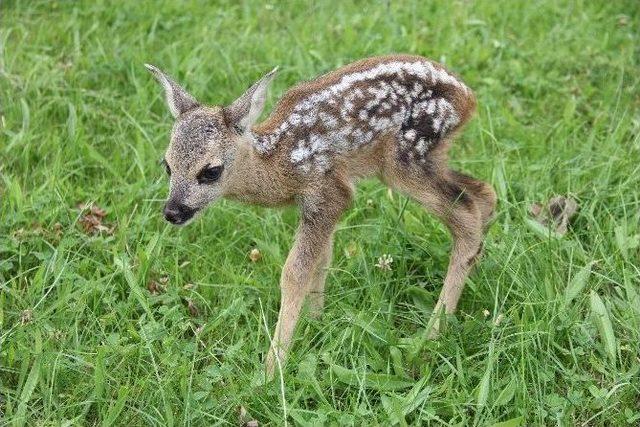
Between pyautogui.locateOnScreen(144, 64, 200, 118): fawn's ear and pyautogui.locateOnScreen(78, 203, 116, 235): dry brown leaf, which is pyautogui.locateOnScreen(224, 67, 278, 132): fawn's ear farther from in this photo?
pyautogui.locateOnScreen(78, 203, 116, 235): dry brown leaf

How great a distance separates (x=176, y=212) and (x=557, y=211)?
199 cm

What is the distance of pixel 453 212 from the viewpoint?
4.60 m

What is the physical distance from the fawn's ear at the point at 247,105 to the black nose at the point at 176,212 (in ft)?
1.38

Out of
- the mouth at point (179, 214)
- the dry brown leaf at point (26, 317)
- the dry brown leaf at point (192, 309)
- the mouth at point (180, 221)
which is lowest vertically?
the dry brown leaf at point (192, 309)

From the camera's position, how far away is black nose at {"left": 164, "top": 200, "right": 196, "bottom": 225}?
4180mm

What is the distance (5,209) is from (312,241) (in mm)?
1649

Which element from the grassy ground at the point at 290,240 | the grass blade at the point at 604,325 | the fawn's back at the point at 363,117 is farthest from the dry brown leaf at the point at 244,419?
the grass blade at the point at 604,325

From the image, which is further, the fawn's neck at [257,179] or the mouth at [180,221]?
the fawn's neck at [257,179]

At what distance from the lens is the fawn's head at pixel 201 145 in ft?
13.8

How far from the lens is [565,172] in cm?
541

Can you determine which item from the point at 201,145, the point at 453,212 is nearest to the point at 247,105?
the point at 201,145

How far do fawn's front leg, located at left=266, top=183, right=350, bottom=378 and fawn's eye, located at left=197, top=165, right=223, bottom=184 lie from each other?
0.43m

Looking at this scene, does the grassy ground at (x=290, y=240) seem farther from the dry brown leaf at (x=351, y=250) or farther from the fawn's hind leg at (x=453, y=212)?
the fawn's hind leg at (x=453, y=212)

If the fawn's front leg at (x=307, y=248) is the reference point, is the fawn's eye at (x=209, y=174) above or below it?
above
